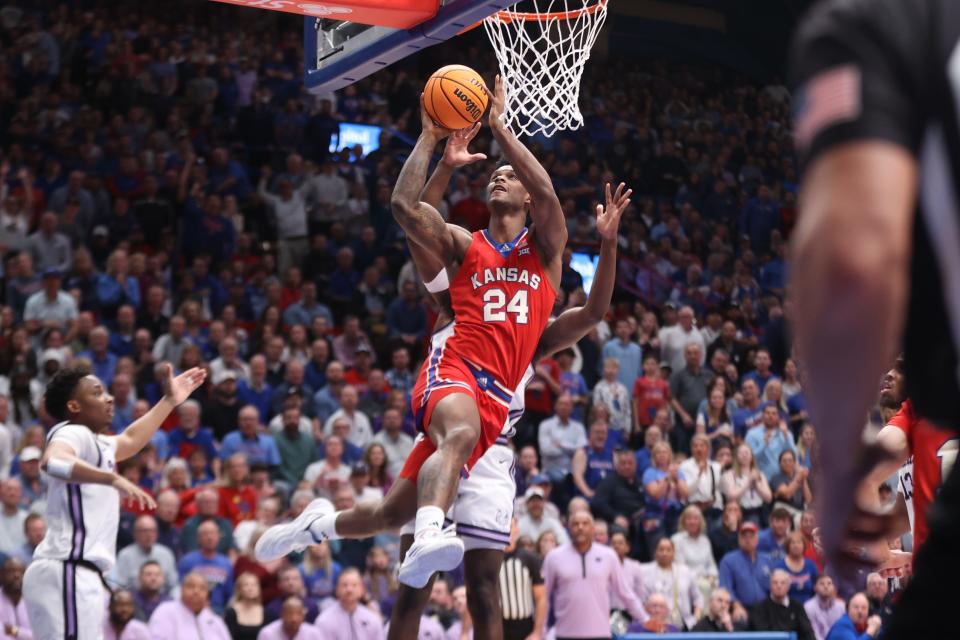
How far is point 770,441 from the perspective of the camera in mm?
13891

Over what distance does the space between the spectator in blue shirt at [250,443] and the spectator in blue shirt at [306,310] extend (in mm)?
2275

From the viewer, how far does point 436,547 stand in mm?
5223

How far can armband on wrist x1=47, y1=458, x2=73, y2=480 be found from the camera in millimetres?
6676

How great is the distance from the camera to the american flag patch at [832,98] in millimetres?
1646

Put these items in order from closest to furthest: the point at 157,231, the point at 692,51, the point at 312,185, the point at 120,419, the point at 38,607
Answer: the point at 38,607 → the point at 120,419 → the point at 157,231 → the point at 312,185 → the point at 692,51

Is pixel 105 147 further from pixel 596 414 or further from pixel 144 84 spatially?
pixel 596 414

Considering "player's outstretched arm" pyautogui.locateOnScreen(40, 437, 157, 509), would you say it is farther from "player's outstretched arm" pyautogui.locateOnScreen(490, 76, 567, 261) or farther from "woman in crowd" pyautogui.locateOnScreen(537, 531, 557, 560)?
"woman in crowd" pyautogui.locateOnScreen(537, 531, 557, 560)

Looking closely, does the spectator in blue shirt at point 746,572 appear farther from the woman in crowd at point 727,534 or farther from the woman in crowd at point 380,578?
the woman in crowd at point 380,578

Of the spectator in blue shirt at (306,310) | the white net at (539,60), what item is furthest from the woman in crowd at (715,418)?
the white net at (539,60)

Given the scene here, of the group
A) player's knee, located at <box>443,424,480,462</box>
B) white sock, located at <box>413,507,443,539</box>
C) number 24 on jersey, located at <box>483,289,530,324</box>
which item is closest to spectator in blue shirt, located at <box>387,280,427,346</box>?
number 24 on jersey, located at <box>483,289,530,324</box>

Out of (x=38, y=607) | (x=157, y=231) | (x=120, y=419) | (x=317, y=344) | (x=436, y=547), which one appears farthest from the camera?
(x=157, y=231)

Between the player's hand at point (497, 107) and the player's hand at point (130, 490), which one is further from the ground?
the player's hand at point (497, 107)

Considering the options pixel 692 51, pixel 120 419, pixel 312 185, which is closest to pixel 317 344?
pixel 120 419

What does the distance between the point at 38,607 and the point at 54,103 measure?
32.3 feet
